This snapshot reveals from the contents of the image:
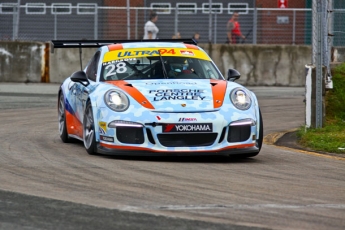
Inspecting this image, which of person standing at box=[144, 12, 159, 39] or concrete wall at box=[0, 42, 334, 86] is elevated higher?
person standing at box=[144, 12, 159, 39]

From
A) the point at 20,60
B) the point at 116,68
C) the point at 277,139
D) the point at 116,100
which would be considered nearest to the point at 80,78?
the point at 116,68

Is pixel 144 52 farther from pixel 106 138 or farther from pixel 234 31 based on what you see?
pixel 234 31

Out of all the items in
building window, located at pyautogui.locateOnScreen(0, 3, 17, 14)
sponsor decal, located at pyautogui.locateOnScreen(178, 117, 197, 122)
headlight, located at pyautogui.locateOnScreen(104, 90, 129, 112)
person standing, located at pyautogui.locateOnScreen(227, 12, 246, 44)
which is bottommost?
sponsor decal, located at pyautogui.locateOnScreen(178, 117, 197, 122)

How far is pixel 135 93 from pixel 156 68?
97cm

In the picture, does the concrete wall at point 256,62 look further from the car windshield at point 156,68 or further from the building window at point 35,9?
the car windshield at point 156,68

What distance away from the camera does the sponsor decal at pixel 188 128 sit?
32.0 feet

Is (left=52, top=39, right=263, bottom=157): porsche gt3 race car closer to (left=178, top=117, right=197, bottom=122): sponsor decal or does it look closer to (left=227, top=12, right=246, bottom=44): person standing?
(left=178, top=117, right=197, bottom=122): sponsor decal

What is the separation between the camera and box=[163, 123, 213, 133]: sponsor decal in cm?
977

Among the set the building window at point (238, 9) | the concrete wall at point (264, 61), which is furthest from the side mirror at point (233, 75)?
the concrete wall at point (264, 61)

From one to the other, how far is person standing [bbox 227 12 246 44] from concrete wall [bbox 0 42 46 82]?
4.65m

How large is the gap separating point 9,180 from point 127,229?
2.39 meters

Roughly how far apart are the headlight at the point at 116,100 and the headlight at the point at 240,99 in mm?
1122

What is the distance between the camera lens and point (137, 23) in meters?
24.8

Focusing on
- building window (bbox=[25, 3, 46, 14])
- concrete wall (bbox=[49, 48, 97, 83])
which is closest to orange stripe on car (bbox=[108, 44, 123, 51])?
concrete wall (bbox=[49, 48, 97, 83])
